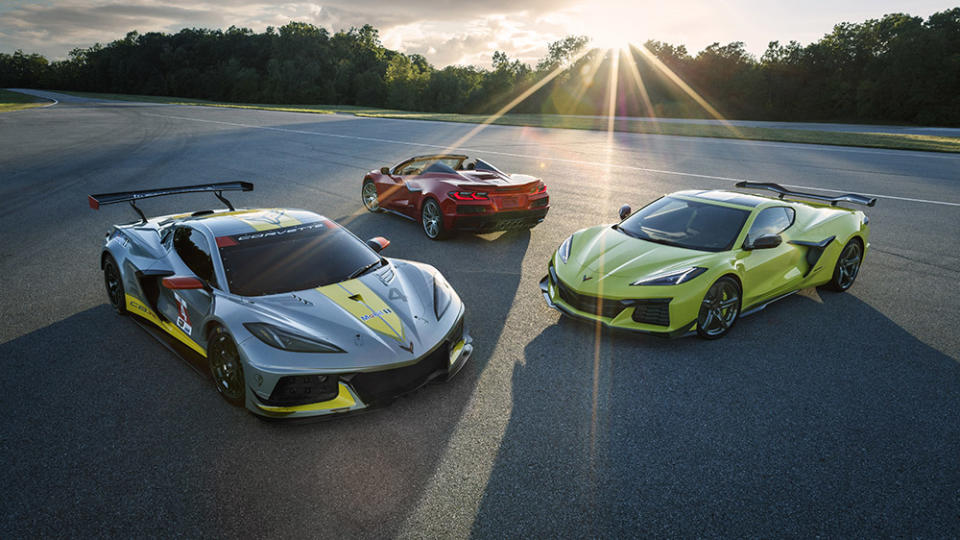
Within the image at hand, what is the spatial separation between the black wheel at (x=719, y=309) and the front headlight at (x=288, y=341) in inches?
137

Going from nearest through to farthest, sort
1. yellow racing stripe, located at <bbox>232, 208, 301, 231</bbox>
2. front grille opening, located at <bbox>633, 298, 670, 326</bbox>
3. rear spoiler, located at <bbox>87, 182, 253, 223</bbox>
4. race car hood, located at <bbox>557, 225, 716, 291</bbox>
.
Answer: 1. yellow racing stripe, located at <bbox>232, 208, 301, 231</bbox>
2. front grille opening, located at <bbox>633, 298, 670, 326</bbox>
3. race car hood, located at <bbox>557, 225, 716, 291</bbox>
4. rear spoiler, located at <bbox>87, 182, 253, 223</bbox>

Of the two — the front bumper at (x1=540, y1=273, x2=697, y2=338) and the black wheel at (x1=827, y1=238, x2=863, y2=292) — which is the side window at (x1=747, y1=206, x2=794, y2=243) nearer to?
the black wheel at (x1=827, y1=238, x2=863, y2=292)

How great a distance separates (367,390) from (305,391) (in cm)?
42

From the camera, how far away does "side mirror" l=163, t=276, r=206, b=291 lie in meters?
4.12

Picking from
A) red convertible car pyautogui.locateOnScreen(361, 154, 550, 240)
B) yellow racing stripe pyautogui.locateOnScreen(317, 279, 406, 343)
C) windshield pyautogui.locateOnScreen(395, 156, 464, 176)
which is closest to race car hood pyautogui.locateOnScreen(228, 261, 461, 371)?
yellow racing stripe pyautogui.locateOnScreen(317, 279, 406, 343)

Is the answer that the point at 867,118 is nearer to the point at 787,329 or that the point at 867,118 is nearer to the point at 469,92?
the point at 469,92

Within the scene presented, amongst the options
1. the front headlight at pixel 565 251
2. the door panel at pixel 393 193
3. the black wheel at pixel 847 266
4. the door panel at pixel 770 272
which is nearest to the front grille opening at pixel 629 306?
the front headlight at pixel 565 251

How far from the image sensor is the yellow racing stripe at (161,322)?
432cm

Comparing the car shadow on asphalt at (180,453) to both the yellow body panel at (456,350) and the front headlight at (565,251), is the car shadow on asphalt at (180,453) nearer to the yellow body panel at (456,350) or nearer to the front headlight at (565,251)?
the yellow body panel at (456,350)

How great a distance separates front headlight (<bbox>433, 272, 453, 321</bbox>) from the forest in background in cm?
5761

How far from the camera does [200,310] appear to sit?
4.23m

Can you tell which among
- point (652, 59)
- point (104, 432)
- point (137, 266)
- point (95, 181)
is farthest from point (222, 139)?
point (652, 59)

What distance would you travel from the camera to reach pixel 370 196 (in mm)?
10633

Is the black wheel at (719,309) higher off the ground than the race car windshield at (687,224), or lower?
lower
